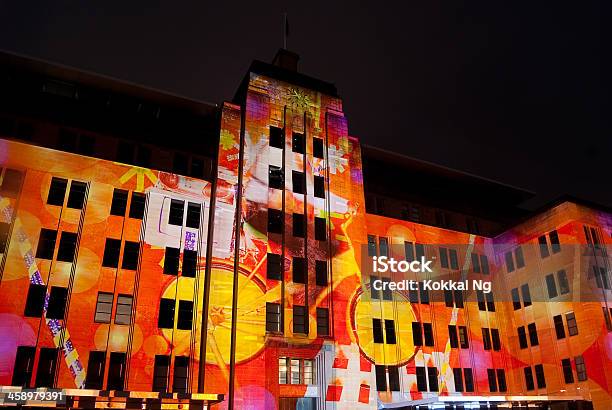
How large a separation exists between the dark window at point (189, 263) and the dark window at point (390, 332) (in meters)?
17.8

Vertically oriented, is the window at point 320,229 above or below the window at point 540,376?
above

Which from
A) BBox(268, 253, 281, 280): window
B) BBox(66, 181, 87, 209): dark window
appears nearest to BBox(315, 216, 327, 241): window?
BBox(268, 253, 281, 280): window

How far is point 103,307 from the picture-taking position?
117ft

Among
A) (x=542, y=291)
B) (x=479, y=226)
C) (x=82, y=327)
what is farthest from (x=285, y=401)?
(x=479, y=226)

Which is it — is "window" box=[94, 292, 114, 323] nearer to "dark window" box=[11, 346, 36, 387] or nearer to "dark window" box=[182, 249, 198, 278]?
"dark window" box=[11, 346, 36, 387]

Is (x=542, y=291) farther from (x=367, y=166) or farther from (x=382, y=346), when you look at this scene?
(x=367, y=166)

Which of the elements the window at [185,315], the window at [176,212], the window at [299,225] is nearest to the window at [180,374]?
the window at [185,315]

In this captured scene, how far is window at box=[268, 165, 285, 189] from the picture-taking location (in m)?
43.2

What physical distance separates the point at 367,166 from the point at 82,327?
30837 mm

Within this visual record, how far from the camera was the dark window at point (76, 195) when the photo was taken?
1468 inches

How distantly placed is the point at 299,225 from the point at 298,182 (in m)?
3.93

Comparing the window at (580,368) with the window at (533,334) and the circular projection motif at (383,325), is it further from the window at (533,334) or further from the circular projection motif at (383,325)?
the circular projection motif at (383,325)

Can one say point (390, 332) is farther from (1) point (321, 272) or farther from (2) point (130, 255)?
(2) point (130, 255)

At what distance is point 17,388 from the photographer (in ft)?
89.8
